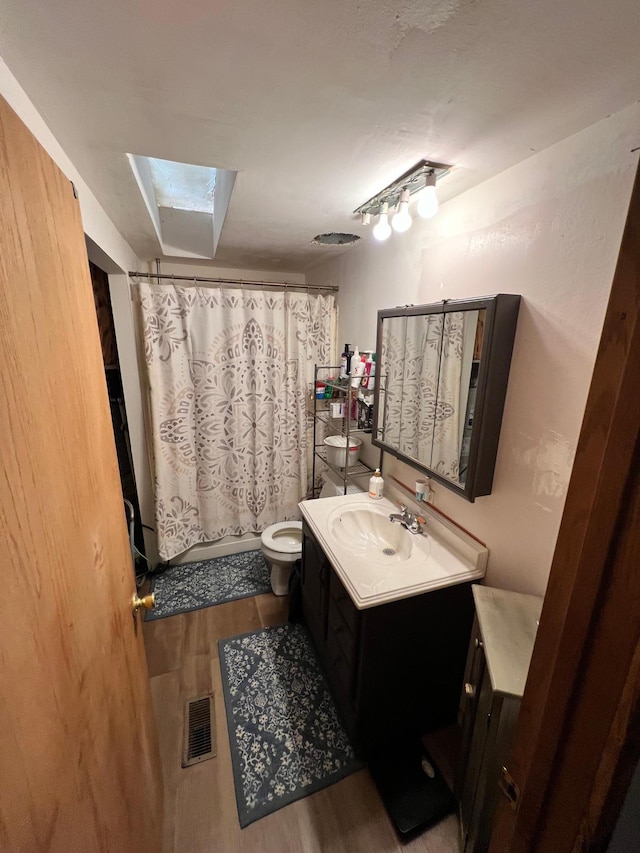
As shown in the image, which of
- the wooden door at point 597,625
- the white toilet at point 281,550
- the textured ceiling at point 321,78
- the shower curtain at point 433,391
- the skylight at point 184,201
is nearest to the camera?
the wooden door at point 597,625

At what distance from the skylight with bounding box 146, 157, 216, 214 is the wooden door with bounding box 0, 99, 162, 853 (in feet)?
4.17

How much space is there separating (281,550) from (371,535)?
0.67 meters

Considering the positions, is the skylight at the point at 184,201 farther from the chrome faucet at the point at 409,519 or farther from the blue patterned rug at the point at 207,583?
the blue patterned rug at the point at 207,583

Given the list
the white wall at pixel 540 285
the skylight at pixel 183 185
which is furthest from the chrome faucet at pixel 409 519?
the skylight at pixel 183 185

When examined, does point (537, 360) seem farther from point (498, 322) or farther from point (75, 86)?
point (75, 86)

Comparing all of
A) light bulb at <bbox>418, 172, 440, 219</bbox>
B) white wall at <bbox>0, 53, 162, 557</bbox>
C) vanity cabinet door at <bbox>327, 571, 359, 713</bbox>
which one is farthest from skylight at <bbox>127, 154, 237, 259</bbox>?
vanity cabinet door at <bbox>327, 571, 359, 713</bbox>

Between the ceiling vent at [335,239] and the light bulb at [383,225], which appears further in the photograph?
the ceiling vent at [335,239]

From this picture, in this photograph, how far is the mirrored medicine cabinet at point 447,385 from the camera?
1146 millimetres

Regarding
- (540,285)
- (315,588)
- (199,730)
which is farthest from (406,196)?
(199,730)

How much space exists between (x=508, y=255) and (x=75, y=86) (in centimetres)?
126

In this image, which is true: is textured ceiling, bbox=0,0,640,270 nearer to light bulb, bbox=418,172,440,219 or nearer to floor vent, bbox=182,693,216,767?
light bulb, bbox=418,172,440,219

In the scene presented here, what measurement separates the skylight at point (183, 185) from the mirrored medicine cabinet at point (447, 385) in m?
1.22

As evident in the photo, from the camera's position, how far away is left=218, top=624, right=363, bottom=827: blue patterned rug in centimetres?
128

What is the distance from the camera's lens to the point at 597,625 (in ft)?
1.40
